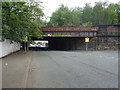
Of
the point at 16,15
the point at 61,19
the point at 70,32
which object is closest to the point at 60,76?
the point at 16,15

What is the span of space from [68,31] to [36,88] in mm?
36051

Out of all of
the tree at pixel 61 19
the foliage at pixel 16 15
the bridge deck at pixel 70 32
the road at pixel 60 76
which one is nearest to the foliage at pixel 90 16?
the tree at pixel 61 19

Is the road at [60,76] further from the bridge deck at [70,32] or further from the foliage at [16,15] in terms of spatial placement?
the bridge deck at [70,32]

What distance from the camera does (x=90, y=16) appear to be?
7281 cm

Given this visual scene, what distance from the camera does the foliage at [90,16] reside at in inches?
2345

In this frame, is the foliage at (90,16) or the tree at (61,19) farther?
the tree at (61,19)

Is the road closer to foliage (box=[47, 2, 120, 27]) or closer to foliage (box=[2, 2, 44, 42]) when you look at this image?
foliage (box=[2, 2, 44, 42])

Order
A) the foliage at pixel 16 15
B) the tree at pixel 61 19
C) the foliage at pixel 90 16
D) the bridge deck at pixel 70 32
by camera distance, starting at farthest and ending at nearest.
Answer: the tree at pixel 61 19, the foliage at pixel 90 16, the bridge deck at pixel 70 32, the foliage at pixel 16 15

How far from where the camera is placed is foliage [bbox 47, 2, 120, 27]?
5956 centimetres

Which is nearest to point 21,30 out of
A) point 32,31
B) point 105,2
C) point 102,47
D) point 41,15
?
point 41,15

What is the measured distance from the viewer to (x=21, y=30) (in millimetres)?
18172

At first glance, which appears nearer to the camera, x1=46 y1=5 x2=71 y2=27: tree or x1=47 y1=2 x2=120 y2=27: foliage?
x1=47 y1=2 x2=120 y2=27: foliage

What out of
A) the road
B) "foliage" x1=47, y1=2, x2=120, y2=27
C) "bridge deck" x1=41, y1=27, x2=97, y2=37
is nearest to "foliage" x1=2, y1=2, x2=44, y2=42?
the road

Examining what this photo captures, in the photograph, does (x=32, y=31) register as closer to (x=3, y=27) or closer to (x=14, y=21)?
(x=14, y=21)
